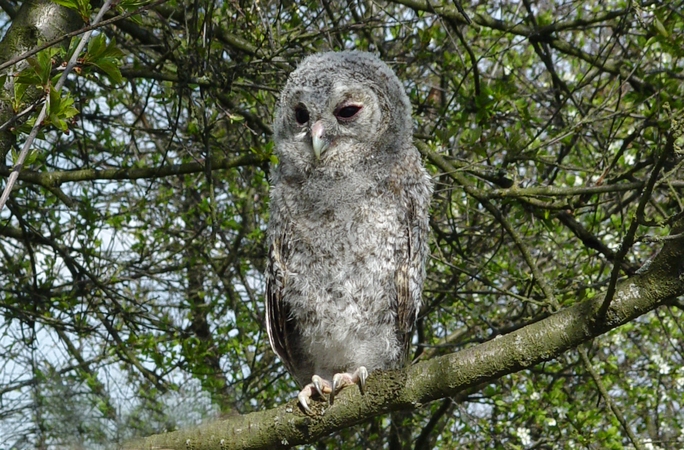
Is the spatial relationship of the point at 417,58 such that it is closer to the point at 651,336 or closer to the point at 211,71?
the point at 211,71

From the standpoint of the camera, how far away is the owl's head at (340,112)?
10.5 ft

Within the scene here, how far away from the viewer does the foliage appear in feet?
11.8

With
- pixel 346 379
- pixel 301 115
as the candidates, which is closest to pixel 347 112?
pixel 301 115

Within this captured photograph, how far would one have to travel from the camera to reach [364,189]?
3.24 m

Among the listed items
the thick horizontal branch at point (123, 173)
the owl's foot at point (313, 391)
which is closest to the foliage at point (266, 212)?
the thick horizontal branch at point (123, 173)

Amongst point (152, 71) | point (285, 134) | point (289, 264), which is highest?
point (152, 71)

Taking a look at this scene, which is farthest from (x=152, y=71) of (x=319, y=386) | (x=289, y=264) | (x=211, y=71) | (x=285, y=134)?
(x=319, y=386)

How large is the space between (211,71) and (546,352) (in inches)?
96.1

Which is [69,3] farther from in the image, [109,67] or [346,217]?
[346,217]

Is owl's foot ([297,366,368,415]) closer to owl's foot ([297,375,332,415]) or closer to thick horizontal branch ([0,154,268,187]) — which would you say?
owl's foot ([297,375,332,415])

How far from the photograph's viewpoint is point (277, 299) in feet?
11.1

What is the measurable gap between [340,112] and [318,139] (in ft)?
0.67

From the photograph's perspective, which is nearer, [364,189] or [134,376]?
[364,189]

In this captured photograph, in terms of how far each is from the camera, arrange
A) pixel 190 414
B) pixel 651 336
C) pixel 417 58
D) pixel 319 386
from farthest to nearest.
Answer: pixel 651 336 → pixel 417 58 → pixel 190 414 → pixel 319 386
